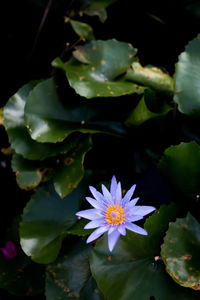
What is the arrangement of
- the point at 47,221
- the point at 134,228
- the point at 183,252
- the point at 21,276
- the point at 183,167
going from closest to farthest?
1. the point at 134,228
2. the point at 183,252
3. the point at 183,167
4. the point at 47,221
5. the point at 21,276

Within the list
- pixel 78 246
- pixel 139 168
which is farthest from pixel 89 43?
pixel 78 246

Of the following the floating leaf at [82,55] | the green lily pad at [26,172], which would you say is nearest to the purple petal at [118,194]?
the green lily pad at [26,172]

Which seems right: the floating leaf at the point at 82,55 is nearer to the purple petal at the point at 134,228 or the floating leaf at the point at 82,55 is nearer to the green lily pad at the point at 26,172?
the green lily pad at the point at 26,172

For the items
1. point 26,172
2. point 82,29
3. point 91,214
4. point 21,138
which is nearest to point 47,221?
point 26,172

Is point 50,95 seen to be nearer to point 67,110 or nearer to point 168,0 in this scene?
point 67,110

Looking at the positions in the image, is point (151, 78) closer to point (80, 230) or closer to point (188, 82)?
point (188, 82)

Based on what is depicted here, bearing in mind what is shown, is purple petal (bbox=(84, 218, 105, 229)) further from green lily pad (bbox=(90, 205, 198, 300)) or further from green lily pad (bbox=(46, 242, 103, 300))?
green lily pad (bbox=(46, 242, 103, 300))
